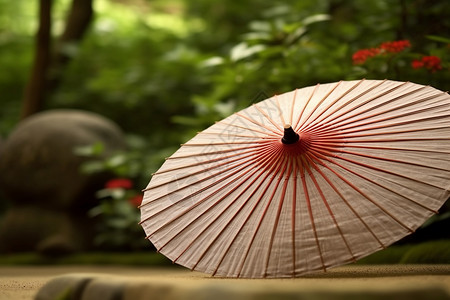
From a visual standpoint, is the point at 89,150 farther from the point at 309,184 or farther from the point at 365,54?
the point at 309,184

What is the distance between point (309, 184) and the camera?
92.3 inches

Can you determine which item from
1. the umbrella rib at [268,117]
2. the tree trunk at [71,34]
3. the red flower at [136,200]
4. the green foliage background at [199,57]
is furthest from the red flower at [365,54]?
the tree trunk at [71,34]

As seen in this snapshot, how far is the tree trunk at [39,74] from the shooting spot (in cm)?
659

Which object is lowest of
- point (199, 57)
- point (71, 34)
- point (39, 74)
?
point (199, 57)

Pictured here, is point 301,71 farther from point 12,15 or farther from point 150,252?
point 12,15

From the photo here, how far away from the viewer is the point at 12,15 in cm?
816

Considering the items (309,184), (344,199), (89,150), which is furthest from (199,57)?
(344,199)

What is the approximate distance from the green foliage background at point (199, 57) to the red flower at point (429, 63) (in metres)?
0.04

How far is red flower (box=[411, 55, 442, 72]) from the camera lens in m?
3.15

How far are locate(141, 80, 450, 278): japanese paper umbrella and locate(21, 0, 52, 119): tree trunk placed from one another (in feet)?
14.5

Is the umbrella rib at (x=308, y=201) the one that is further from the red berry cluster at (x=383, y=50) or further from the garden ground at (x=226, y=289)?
the red berry cluster at (x=383, y=50)

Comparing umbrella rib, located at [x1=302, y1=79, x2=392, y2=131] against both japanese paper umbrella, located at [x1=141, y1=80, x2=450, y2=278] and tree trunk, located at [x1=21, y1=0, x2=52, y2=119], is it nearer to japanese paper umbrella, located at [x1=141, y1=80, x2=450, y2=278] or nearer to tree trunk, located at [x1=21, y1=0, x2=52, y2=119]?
japanese paper umbrella, located at [x1=141, y1=80, x2=450, y2=278]

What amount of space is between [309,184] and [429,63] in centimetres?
126

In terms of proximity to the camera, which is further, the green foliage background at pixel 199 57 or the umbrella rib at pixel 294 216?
the green foliage background at pixel 199 57
